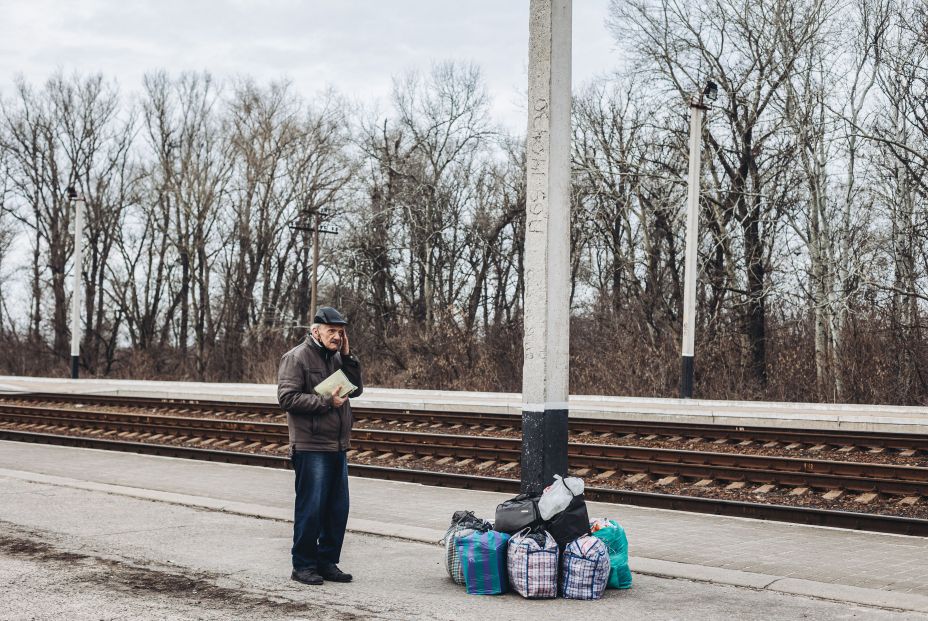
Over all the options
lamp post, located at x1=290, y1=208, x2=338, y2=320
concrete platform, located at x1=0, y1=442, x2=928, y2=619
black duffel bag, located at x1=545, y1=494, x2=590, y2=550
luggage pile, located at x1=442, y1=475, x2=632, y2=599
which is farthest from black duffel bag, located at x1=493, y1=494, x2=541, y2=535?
lamp post, located at x1=290, y1=208, x2=338, y2=320

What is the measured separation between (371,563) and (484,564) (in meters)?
1.22

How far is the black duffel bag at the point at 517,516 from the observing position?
22.3 feet

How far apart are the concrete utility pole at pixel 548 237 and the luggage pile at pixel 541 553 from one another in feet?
1.25

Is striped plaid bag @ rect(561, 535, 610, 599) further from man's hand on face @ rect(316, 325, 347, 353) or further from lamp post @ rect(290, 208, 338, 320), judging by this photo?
lamp post @ rect(290, 208, 338, 320)

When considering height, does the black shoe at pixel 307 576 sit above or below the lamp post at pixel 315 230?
below

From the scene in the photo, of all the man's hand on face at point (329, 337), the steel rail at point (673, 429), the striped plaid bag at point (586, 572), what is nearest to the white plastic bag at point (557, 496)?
the striped plaid bag at point (586, 572)

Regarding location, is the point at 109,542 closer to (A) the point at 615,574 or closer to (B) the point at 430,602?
(B) the point at 430,602

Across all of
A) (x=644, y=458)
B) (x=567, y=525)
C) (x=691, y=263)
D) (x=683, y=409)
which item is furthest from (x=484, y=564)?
(x=691, y=263)

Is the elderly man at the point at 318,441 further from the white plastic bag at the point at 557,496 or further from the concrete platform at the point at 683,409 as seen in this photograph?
the concrete platform at the point at 683,409

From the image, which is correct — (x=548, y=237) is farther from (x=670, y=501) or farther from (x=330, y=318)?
(x=670, y=501)

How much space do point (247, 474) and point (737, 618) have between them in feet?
27.5

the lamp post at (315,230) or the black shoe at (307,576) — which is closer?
the black shoe at (307,576)

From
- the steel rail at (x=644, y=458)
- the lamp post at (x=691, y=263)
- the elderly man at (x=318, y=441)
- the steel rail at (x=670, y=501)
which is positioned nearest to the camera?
the elderly man at (x=318, y=441)

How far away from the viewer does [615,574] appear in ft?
22.4
